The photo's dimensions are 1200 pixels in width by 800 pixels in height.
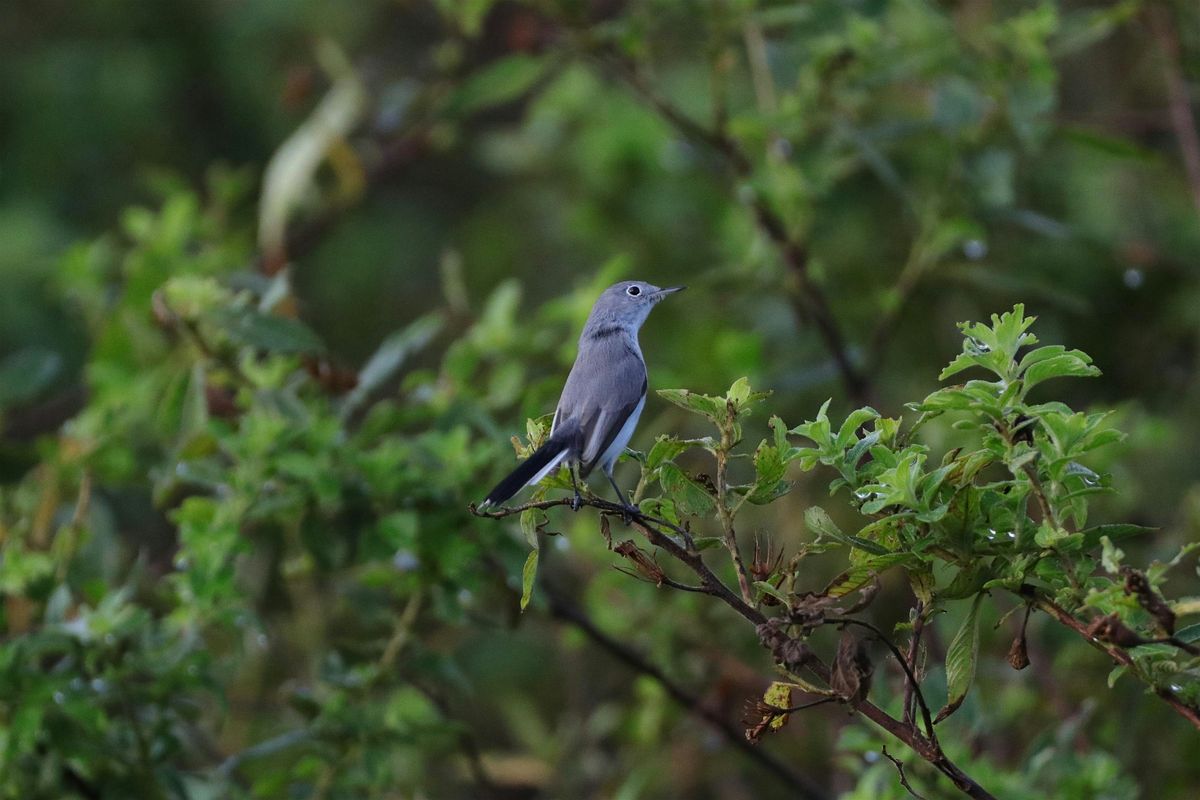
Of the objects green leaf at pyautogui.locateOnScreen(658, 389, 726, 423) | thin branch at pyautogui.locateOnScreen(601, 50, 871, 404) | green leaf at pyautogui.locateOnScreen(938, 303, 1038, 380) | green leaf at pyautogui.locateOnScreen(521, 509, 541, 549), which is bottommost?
thin branch at pyautogui.locateOnScreen(601, 50, 871, 404)

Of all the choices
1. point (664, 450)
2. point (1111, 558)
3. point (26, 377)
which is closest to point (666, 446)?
point (664, 450)

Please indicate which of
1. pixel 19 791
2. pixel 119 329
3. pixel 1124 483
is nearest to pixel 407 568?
pixel 19 791

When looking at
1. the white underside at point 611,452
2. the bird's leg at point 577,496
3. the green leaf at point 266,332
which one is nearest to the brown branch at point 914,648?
the bird's leg at point 577,496

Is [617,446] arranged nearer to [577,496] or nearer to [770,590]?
[577,496]

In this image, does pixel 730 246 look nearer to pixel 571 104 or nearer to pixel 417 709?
pixel 571 104

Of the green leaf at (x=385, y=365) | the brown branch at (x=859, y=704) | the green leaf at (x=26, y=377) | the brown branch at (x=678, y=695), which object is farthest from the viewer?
the green leaf at (x=26, y=377)

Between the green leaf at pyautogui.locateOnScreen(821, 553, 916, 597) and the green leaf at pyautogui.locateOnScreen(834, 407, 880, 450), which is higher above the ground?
the green leaf at pyautogui.locateOnScreen(834, 407, 880, 450)

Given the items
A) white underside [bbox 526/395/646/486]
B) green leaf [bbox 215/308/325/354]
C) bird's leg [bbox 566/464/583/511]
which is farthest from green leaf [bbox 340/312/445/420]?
bird's leg [bbox 566/464/583/511]

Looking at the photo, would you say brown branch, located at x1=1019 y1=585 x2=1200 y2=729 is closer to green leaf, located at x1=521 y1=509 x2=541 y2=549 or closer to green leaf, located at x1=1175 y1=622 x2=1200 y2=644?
green leaf, located at x1=1175 y1=622 x2=1200 y2=644

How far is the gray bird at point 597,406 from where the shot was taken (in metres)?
2.34

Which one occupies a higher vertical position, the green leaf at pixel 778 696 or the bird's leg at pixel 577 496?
the bird's leg at pixel 577 496

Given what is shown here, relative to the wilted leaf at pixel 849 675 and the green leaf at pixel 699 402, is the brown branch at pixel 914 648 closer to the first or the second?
the wilted leaf at pixel 849 675

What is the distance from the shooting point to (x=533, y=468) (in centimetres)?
235

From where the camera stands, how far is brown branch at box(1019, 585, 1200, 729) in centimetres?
165
